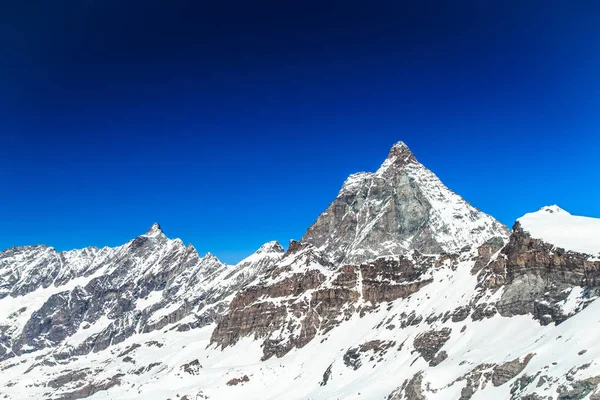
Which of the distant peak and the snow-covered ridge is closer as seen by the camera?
the snow-covered ridge

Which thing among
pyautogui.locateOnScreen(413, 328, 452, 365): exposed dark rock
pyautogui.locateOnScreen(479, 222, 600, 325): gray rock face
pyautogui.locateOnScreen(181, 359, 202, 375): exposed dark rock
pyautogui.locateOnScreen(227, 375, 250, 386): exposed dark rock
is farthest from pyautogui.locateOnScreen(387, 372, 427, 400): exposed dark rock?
pyautogui.locateOnScreen(181, 359, 202, 375): exposed dark rock

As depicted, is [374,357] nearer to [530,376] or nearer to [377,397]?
[377,397]

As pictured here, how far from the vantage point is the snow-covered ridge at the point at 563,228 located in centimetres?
12100

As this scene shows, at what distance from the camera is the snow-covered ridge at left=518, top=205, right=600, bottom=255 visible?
12100 centimetres

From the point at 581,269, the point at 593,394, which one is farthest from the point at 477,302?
the point at 593,394

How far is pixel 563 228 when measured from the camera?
432 ft

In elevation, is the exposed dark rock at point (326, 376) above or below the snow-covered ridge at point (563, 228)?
below

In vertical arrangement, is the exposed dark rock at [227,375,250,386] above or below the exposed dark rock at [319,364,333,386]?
above

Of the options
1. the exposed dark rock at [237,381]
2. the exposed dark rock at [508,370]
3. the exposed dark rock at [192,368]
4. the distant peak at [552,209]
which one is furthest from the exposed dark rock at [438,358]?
the exposed dark rock at [192,368]

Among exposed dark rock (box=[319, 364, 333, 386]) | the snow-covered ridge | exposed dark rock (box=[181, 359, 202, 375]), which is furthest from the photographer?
exposed dark rock (box=[181, 359, 202, 375])

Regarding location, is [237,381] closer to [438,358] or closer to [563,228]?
[438,358]

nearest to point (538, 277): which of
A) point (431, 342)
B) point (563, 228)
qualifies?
point (563, 228)

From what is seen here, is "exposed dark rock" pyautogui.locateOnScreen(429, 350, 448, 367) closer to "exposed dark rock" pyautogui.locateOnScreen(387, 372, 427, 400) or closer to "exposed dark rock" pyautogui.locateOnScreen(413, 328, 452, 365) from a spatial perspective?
"exposed dark rock" pyautogui.locateOnScreen(413, 328, 452, 365)

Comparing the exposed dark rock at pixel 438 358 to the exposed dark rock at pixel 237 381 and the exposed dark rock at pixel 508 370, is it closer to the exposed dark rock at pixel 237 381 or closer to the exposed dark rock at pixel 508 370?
the exposed dark rock at pixel 508 370
